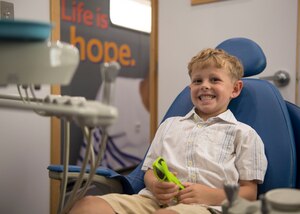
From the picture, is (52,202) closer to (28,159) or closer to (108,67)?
(28,159)

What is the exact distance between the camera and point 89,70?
2.95 meters

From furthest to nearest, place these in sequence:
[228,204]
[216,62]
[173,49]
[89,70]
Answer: [89,70] → [173,49] → [216,62] → [228,204]

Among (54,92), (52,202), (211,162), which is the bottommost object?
(52,202)

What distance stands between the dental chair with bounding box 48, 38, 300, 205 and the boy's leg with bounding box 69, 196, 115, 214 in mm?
95

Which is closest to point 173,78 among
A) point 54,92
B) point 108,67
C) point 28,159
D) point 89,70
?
point 54,92

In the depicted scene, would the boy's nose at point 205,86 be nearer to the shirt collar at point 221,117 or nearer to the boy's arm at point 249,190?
the shirt collar at point 221,117

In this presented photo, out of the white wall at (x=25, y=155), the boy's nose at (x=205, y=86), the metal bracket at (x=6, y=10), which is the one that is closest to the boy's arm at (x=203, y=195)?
the boy's nose at (x=205, y=86)

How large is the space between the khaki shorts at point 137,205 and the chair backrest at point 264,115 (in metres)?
0.12

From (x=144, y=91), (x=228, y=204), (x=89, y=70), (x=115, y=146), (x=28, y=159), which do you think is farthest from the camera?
(x=144, y=91)

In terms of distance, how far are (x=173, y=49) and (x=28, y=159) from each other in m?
0.95

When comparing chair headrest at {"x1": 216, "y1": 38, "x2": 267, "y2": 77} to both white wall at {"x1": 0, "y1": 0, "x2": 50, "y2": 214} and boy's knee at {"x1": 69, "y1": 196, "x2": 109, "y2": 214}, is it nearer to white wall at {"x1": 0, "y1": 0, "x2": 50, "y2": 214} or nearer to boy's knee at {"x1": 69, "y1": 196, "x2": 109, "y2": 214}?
boy's knee at {"x1": 69, "y1": 196, "x2": 109, "y2": 214}

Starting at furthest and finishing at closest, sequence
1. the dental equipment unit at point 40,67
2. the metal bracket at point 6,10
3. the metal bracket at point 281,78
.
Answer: the metal bracket at point 281,78 < the metal bracket at point 6,10 < the dental equipment unit at point 40,67

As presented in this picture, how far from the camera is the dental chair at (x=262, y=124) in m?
1.18

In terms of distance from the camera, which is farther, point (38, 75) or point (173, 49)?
point (173, 49)
